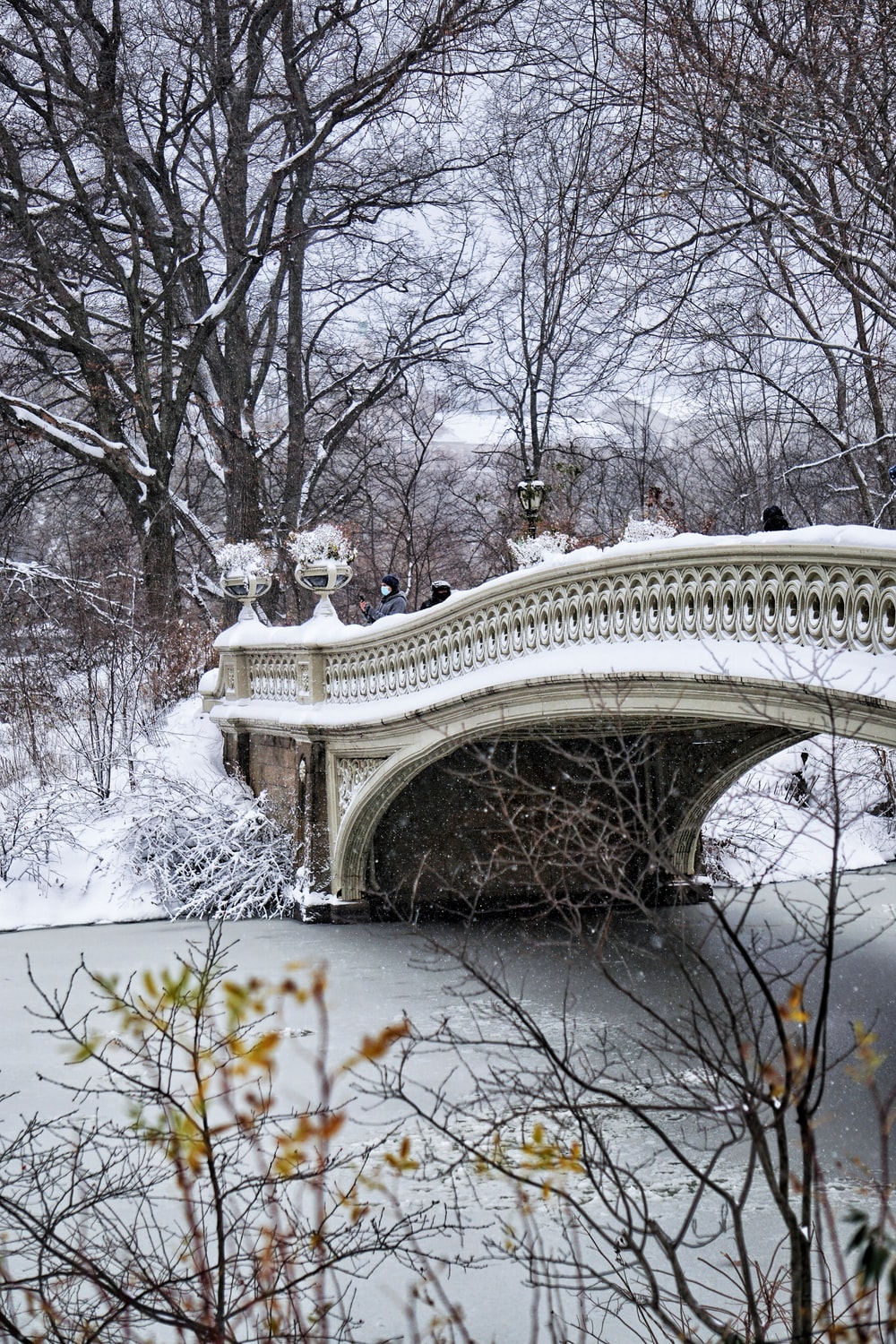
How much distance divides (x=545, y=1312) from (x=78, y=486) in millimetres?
15429

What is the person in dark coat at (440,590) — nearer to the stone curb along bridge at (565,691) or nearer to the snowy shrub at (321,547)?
the stone curb along bridge at (565,691)

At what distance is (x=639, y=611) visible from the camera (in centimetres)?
744

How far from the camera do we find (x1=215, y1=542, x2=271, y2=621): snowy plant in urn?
14688mm

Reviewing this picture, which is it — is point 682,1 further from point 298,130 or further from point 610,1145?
point 298,130

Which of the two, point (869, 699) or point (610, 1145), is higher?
point (869, 699)

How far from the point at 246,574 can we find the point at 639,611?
7.80 metres

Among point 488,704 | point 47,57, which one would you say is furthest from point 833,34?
point 47,57

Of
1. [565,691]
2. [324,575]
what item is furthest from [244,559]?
[565,691]

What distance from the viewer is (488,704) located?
9133mm

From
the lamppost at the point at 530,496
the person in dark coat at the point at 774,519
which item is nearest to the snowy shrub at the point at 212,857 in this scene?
the lamppost at the point at 530,496

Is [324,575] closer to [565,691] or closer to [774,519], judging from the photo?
[565,691]

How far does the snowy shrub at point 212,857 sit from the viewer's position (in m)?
12.4

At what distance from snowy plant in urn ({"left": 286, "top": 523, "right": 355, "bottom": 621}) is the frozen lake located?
9.14ft

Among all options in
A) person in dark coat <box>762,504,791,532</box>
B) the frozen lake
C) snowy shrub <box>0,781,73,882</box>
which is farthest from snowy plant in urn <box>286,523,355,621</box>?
person in dark coat <box>762,504,791,532</box>
